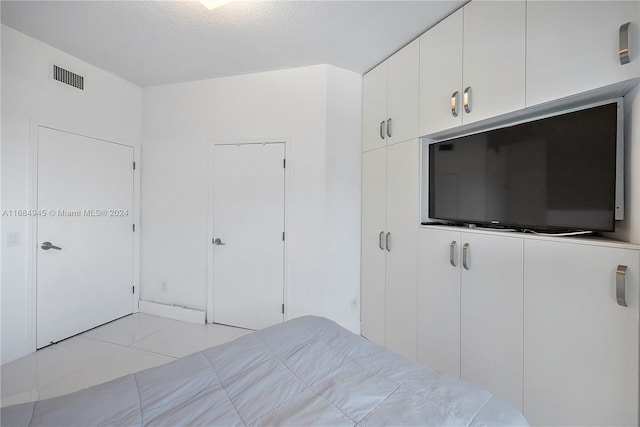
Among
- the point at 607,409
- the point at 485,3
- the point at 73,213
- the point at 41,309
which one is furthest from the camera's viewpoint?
the point at 73,213

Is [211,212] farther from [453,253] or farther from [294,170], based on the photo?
[453,253]

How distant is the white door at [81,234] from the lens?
2.55 meters

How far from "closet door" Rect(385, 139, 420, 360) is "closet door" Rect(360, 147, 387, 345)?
0.09m

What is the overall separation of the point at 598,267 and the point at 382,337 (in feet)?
5.78

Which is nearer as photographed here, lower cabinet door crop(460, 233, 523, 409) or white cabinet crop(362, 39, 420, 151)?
lower cabinet door crop(460, 233, 523, 409)

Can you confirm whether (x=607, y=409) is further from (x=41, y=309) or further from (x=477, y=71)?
(x=41, y=309)

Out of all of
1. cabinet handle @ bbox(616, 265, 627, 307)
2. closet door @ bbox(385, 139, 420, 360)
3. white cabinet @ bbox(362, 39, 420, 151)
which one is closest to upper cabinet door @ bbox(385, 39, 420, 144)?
white cabinet @ bbox(362, 39, 420, 151)

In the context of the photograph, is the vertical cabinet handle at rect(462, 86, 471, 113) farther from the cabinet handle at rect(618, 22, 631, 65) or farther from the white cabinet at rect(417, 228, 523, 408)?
the white cabinet at rect(417, 228, 523, 408)

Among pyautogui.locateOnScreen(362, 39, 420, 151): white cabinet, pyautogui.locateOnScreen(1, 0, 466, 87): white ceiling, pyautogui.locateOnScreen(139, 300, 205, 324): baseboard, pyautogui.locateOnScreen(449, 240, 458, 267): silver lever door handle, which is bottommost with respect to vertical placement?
pyautogui.locateOnScreen(139, 300, 205, 324): baseboard

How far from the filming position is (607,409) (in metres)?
1.22

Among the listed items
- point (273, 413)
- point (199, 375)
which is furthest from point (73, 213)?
point (273, 413)

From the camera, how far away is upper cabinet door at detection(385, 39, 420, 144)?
225cm

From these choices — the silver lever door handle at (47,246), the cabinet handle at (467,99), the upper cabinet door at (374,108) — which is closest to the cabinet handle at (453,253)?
the cabinet handle at (467,99)

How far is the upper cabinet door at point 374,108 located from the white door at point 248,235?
2.95ft
